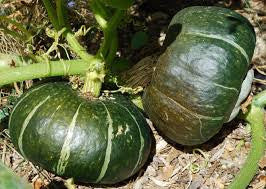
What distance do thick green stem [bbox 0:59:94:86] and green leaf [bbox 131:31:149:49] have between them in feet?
2.05


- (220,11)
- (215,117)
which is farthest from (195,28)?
(215,117)

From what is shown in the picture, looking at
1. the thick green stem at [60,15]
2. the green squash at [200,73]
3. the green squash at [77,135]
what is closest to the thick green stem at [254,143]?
the green squash at [200,73]

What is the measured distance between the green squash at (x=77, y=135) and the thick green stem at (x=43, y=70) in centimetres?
9

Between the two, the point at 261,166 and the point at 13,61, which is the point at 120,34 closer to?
the point at 13,61

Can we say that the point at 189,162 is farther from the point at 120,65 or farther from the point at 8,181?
the point at 8,181

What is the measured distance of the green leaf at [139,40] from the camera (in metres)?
3.68

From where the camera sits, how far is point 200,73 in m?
2.86

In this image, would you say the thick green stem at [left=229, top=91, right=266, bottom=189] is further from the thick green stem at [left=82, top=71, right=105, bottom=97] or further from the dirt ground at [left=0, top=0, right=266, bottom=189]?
the thick green stem at [left=82, top=71, right=105, bottom=97]

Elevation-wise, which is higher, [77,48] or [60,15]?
[60,15]

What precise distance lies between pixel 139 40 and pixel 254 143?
1054mm

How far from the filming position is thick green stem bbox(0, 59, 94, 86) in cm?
304

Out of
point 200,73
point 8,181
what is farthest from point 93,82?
point 8,181

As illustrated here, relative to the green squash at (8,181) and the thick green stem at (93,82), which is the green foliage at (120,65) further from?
the green squash at (8,181)

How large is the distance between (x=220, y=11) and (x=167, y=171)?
3.18ft
